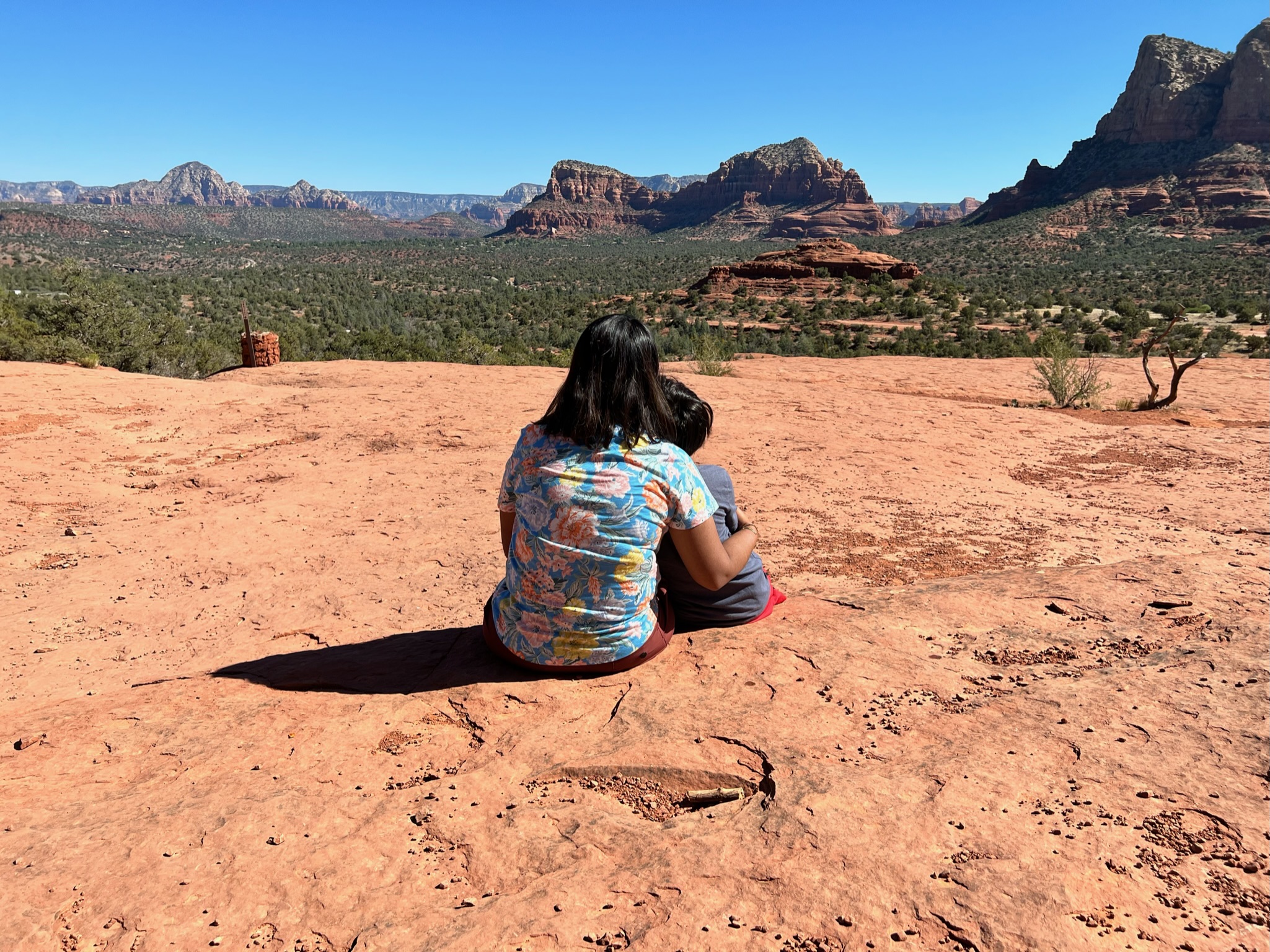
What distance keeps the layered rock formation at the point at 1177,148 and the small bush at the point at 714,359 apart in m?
61.5

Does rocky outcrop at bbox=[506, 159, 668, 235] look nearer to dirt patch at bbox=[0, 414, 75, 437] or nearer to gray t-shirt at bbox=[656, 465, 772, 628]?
dirt patch at bbox=[0, 414, 75, 437]

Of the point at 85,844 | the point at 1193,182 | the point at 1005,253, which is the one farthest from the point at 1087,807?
the point at 1193,182

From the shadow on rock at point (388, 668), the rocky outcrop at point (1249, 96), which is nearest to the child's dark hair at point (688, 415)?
the shadow on rock at point (388, 668)

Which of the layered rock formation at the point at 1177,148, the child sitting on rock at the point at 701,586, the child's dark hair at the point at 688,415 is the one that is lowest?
the child sitting on rock at the point at 701,586

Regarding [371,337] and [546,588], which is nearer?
[546,588]

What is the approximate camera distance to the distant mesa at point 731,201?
118 metres

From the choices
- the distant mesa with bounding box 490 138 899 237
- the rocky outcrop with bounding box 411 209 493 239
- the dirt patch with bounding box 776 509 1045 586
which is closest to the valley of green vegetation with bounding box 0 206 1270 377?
the dirt patch with bounding box 776 509 1045 586

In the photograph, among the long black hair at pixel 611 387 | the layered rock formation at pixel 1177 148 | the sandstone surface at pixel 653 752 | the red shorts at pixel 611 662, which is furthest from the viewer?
the layered rock formation at pixel 1177 148

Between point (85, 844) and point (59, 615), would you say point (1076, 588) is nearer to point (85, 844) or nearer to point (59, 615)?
point (85, 844)

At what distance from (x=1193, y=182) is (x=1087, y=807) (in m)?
85.5

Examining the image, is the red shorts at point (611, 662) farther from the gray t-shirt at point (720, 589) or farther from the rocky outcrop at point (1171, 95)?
the rocky outcrop at point (1171, 95)

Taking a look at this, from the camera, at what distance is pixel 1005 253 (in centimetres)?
5972

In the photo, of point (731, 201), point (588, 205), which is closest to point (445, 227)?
point (588, 205)

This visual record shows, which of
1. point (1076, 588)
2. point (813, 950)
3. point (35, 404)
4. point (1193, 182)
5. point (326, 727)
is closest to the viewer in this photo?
point (813, 950)
